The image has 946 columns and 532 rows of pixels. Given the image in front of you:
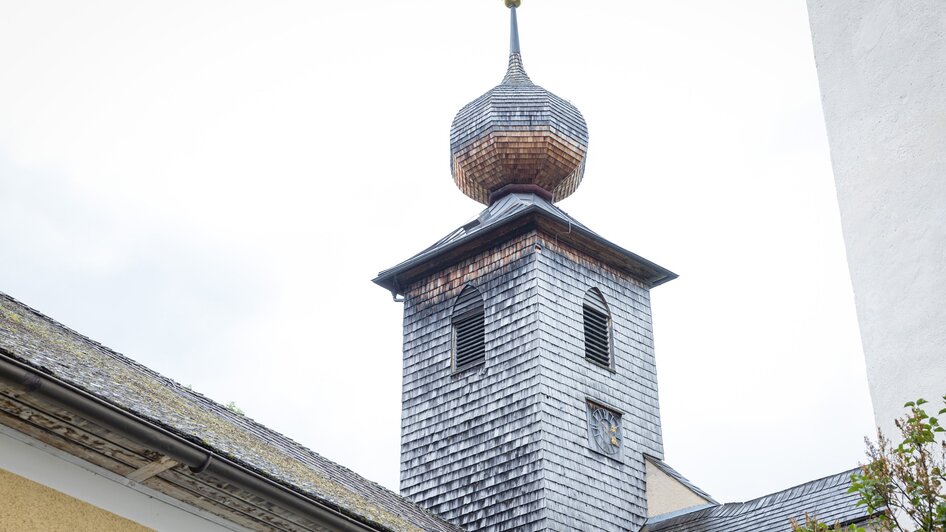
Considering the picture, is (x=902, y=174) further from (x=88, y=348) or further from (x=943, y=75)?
(x=88, y=348)

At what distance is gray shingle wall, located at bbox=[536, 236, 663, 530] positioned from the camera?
17.4 metres

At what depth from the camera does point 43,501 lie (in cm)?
774

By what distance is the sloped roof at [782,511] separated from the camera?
14281 millimetres

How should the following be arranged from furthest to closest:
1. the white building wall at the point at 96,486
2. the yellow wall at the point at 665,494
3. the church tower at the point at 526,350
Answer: the yellow wall at the point at 665,494 < the church tower at the point at 526,350 < the white building wall at the point at 96,486

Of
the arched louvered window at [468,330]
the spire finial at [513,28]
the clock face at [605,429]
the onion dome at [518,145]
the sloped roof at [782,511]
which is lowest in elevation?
the sloped roof at [782,511]

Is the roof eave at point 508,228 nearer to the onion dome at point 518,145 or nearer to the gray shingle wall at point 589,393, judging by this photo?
the gray shingle wall at point 589,393

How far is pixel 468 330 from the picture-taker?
19.4 meters

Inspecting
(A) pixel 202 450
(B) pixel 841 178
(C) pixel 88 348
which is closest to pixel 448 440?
(C) pixel 88 348

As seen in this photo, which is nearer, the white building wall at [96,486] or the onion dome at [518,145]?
the white building wall at [96,486]

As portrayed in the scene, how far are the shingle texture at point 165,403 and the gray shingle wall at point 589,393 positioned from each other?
16.1ft

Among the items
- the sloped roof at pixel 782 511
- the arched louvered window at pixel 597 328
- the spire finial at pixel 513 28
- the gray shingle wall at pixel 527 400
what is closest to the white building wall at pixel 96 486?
the sloped roof at pixel 782 511

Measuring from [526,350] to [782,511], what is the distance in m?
4.65

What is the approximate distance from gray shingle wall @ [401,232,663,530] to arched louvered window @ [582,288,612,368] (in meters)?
0.15

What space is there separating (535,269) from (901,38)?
542 inches
